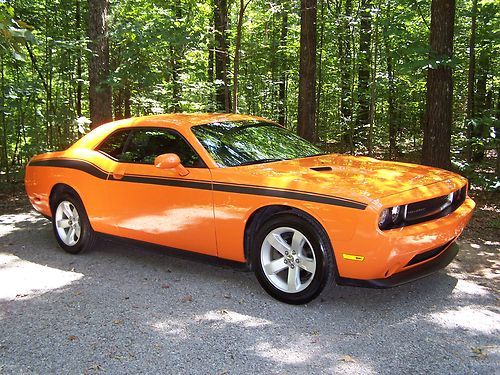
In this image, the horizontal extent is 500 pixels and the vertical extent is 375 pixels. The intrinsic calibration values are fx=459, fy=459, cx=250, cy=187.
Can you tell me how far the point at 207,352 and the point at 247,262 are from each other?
117 centimetres

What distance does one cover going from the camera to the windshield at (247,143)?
4523mm

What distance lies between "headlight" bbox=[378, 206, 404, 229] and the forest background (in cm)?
303

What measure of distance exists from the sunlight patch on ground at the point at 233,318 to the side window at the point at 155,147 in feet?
4.66

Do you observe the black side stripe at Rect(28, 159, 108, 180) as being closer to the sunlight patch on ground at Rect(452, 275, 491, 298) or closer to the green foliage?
the green foliage

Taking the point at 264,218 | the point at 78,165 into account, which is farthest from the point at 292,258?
the point at 78,165

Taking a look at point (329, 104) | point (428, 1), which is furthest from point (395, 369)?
point (329, 104)

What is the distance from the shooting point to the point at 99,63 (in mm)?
9242

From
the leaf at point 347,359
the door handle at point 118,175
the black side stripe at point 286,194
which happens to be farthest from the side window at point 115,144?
the leaf at point 347,359

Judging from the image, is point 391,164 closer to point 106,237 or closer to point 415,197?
point 415,197

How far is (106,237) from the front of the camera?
526 centimetres

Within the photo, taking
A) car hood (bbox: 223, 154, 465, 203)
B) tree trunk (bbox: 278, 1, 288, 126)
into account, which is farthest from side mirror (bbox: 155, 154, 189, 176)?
tree trunk (bbox: 278, 1, 288, 126)

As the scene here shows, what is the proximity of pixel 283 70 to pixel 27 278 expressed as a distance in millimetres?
13487

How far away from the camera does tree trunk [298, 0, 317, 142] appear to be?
31.0 feet

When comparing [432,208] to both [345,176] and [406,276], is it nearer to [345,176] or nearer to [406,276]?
[406,276]
